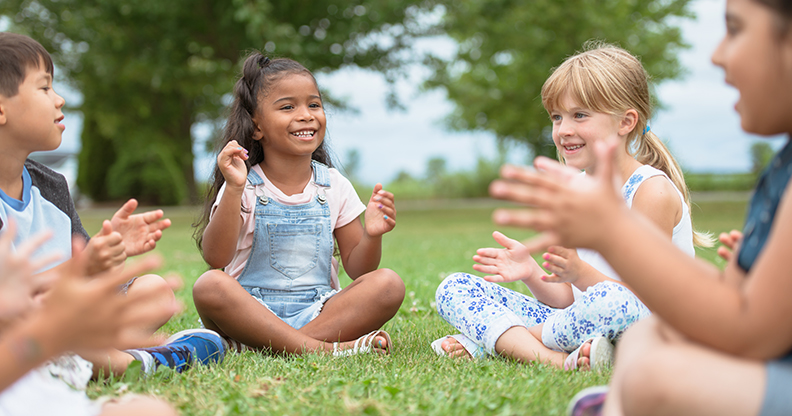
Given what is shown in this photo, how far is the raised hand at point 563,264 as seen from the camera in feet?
7.44

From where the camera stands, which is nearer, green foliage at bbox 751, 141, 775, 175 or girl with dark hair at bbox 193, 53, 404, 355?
girl with dark hair at bbox 193, 53, 404, 355

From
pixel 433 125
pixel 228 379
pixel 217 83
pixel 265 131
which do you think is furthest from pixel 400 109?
pixel 228 379

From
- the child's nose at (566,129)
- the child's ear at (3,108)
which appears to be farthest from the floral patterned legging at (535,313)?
the child's ear at (3,108)

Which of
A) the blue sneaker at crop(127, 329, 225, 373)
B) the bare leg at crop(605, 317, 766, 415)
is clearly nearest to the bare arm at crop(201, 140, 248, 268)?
the blue sneaker at crop(127, 329, 225, 373)

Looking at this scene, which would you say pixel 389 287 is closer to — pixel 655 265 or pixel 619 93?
pixel 619 93

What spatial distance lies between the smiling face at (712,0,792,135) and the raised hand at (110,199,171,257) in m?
1.68

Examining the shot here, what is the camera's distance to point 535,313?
9.89 feet

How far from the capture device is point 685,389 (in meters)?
1.24

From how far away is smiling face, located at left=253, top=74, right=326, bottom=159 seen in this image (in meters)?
3.09

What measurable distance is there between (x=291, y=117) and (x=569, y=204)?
2.07 metres

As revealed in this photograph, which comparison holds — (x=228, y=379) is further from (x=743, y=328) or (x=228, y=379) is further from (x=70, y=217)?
(x=743, y=328)

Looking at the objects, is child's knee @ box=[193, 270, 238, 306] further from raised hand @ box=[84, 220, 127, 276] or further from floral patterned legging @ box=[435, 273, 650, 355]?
floral patterned legging @ box=[435, 273, 650, 355]

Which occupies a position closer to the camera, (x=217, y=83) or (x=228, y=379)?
(x=228, y=379)

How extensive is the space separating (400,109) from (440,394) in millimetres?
16209
